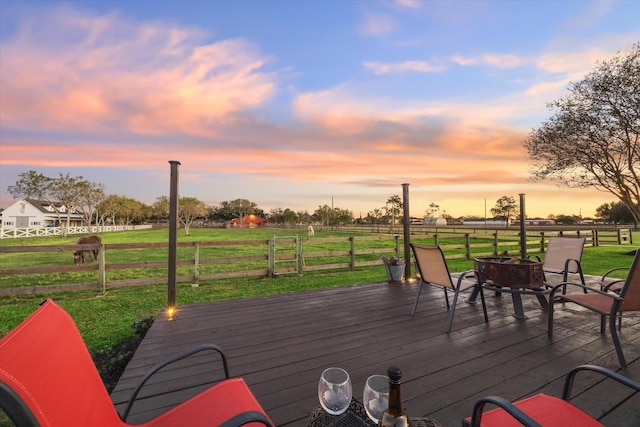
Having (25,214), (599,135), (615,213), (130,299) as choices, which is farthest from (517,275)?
(615,213)

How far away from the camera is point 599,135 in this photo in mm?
11320

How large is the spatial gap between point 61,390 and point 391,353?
7.71 feet

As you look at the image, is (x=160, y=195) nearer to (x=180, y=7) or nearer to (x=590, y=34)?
(x=180, y=7)

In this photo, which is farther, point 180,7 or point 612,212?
point 612,212

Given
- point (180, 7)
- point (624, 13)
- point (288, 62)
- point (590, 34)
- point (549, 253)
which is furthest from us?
point (288, 62)

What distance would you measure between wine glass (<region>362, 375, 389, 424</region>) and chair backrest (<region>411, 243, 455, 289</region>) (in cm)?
249

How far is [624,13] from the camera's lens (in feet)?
21.6

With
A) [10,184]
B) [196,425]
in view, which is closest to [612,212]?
[196,425]

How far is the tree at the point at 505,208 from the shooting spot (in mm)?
60562

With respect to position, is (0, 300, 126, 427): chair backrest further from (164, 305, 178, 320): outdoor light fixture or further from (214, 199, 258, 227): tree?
(214, 199, 258, 227): tree

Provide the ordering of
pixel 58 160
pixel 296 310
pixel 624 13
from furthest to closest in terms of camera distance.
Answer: pixel 58 160, pixel 624 13, pixel 296 310

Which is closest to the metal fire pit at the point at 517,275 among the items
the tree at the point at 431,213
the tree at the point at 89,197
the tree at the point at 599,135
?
the tree at the point at 599,135

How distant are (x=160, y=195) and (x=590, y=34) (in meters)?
60.7

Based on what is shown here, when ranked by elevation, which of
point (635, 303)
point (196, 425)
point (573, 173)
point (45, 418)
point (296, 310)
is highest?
point (573, 173)
